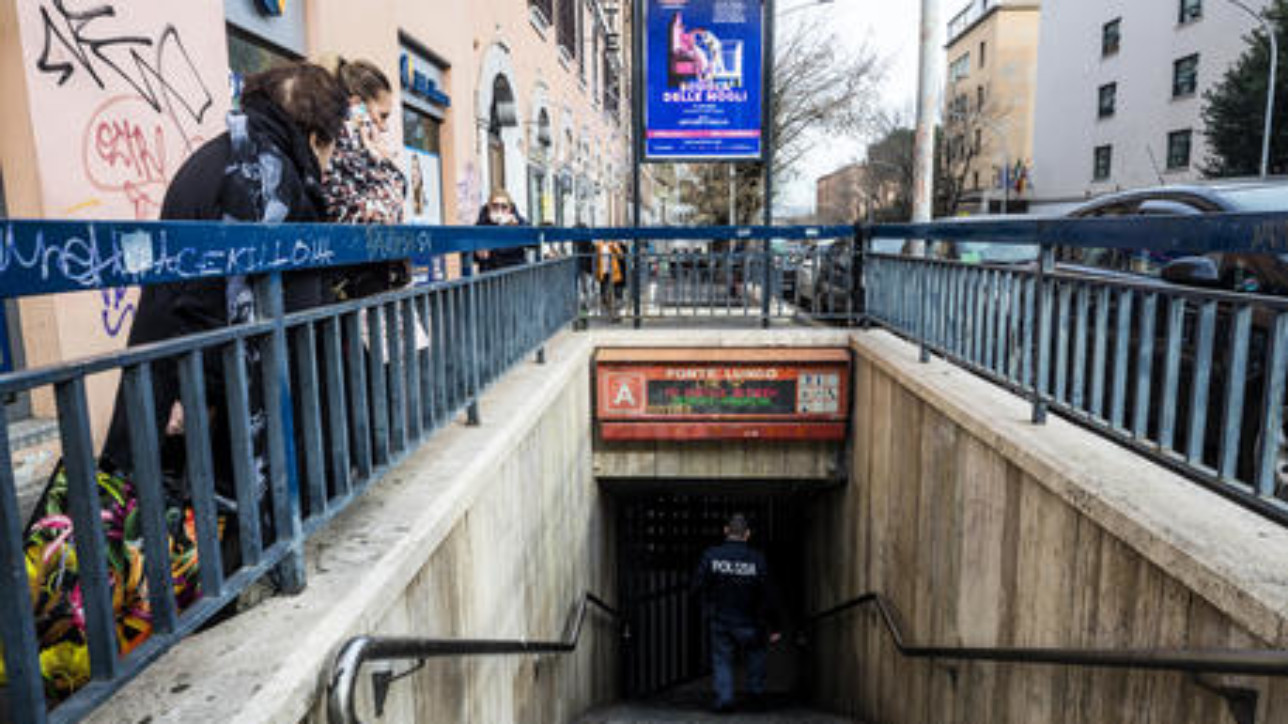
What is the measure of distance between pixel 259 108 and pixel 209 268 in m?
1.12

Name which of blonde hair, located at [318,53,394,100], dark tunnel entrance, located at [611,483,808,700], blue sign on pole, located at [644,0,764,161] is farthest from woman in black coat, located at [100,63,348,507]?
dark tunnel entrance, located at [611,483,808,700]

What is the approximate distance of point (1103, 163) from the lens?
1417 inches

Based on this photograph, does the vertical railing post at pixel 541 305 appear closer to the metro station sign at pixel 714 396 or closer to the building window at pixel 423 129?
the metro station sign at pixel 714 396

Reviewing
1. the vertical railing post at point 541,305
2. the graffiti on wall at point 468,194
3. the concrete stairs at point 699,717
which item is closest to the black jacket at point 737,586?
the concrete stairs at point 699,717

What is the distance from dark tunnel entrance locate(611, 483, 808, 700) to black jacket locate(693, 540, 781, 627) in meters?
3.23

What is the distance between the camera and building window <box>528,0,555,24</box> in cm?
1450

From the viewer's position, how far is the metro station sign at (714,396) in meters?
7.79

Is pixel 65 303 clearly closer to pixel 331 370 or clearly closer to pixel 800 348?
pixel 331 370

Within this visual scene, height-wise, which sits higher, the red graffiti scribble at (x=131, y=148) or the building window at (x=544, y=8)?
the building window at (x=544, y=8)

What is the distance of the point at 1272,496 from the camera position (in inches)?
94.7

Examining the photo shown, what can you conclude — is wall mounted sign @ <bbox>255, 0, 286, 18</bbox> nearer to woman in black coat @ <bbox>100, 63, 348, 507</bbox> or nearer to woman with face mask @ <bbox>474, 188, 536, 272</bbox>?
woman with face mask @ <bbox>474, 188, 536, 272</bbox>

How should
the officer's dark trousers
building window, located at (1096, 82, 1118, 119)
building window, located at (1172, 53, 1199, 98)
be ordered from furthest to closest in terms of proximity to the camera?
building window, located at (1096, 82, 1118, 119)
building window, located at (1172, 53, 1199, 98)
the officer's dark trousers

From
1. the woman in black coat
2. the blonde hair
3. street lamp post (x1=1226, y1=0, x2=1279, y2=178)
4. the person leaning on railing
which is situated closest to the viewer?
the person leaning on railing

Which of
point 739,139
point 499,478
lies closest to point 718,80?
point 739,139
